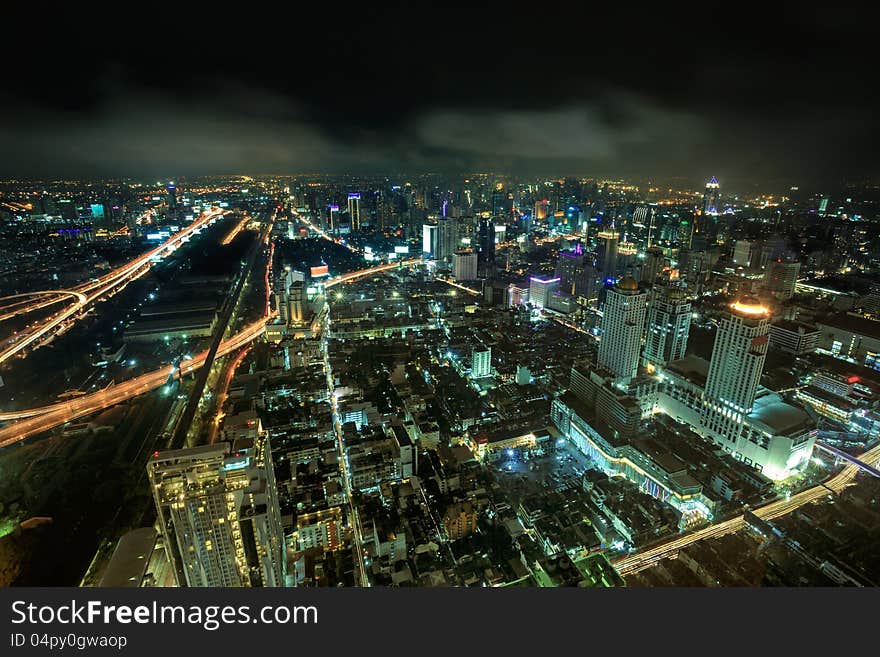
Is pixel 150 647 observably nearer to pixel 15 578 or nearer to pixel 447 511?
pixel 447 511

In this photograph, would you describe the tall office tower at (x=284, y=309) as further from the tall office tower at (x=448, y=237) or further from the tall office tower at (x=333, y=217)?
the tall office tower at (x=333, y=217)

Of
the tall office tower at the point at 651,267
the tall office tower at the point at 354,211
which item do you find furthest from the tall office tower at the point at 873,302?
the tall office tower at the point at 354,211

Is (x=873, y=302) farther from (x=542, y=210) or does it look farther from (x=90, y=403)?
(x=90, y=403)

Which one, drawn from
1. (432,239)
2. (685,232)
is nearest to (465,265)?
(432,239)

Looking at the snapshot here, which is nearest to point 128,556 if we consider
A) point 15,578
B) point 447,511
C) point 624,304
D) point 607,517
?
point 15,578

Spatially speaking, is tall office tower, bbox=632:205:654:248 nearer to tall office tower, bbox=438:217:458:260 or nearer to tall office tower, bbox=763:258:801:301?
tall office tower, bbox=763:258:801:301

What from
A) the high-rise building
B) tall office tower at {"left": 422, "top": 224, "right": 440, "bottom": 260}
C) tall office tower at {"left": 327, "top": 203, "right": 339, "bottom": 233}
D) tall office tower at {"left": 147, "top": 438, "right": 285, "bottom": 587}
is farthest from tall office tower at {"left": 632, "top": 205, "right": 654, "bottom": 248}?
tall office tower at {"left": 147, "top": 438, "right": 285, "bottom": 587}
